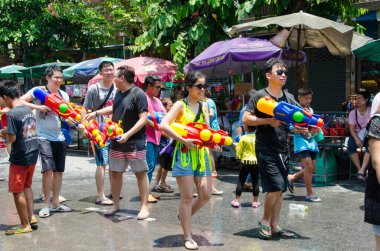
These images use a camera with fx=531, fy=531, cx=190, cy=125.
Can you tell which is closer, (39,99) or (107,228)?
(107,228)

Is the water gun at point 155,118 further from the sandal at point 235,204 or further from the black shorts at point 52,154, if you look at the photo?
the sandal at point 235,204

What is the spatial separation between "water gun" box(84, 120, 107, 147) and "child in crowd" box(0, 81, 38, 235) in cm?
85

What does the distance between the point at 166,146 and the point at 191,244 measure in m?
1.20

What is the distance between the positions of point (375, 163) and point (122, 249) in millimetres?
2960

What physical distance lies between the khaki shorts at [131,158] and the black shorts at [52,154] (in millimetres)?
868

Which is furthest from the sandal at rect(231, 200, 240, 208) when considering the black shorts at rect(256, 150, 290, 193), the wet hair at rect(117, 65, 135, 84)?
the wet hair at rect(117, 65, 135, 84)

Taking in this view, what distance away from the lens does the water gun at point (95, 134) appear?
6.77 meters

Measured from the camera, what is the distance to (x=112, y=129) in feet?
21.6

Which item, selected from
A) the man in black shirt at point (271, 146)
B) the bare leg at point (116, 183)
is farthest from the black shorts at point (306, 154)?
the bare leg at point (116, 183)

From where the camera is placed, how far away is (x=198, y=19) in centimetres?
1241

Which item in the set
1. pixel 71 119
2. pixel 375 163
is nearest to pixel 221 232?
pixel 71 119

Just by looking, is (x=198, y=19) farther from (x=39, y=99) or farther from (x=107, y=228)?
(x=107, y=228)

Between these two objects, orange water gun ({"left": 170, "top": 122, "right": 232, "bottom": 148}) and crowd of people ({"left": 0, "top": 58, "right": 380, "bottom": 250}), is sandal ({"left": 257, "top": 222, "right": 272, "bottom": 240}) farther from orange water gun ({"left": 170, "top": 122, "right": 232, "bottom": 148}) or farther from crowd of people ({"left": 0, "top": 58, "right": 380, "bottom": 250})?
orange water gun ({"left": 170, "top": 122, "right": 232, "bottom": 148})

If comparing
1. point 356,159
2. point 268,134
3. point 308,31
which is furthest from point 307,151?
point 308,31
